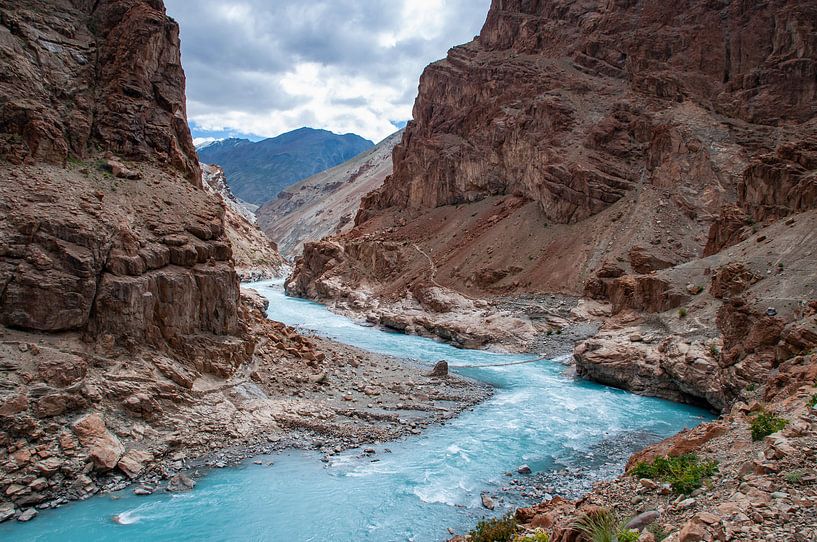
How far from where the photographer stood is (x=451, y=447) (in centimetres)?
1789

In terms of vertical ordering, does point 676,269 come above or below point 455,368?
above

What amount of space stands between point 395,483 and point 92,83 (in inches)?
731

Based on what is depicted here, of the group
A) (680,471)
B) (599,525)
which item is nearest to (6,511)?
(599,525)

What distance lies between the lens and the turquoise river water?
12.6m

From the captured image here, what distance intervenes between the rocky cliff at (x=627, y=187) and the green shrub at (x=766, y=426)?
29.1 feet

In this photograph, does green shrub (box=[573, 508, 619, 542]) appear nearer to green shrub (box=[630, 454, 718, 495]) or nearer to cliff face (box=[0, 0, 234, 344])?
green shrub (box=[630, 454, 718, 495])

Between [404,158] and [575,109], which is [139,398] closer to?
[575,109]

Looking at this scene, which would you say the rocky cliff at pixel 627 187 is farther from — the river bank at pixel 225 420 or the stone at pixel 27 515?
the stone at pixel 27 515

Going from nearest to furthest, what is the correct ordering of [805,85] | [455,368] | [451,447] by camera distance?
[451,447] < [455,368] < [805,85]

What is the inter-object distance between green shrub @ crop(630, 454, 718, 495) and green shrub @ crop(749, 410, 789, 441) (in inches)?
44.2

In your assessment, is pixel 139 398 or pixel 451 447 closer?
pixel 139 398

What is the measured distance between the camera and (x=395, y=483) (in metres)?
15.1

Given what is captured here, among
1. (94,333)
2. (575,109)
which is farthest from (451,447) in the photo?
(575,109)

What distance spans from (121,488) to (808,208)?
31.4 metres
